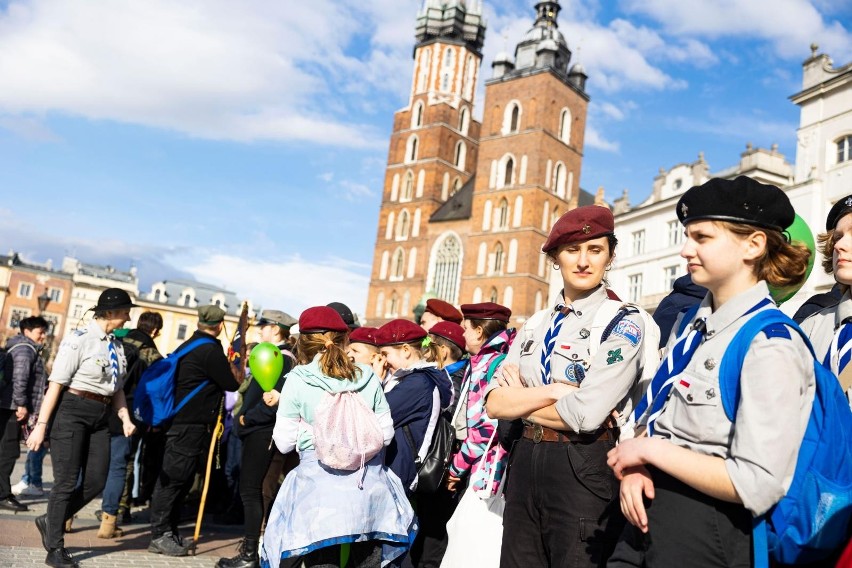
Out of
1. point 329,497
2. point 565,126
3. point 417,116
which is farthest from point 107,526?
point 417,116

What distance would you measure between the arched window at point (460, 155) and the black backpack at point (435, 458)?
4954 cm

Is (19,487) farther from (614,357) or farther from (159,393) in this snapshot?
(614,357)

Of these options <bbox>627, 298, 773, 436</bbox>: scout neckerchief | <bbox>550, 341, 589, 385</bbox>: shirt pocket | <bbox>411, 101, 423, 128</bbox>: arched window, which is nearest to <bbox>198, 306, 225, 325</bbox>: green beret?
<bbox>550, 341, 589, 385</bbox>: shirt pocket

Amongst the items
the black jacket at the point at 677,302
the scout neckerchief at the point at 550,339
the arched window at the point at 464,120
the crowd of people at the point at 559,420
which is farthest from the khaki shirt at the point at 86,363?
the arched window at the point at 464,120

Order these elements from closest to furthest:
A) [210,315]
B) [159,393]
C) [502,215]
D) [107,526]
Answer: [159,393] < [107,526] < [210,315] < [502,215]

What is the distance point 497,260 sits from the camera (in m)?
46.6

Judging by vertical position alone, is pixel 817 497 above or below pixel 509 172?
below

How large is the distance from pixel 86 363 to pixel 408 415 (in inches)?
102

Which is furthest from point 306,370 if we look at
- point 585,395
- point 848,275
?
point 848,275

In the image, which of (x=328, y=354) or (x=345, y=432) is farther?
(x=328, y=354)

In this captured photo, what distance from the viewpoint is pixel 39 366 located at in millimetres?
8242

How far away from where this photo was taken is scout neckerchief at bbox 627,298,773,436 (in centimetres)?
235

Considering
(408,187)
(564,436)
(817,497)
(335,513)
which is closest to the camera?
(817,497)

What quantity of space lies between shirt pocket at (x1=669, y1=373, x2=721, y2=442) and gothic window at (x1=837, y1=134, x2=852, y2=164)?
23384mm
